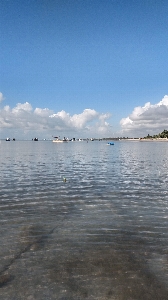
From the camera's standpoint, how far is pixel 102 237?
15328mm

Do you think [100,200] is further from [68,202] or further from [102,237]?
[102,237]

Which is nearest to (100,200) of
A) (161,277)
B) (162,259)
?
(162,259)

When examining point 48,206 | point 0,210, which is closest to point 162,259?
point 48,206

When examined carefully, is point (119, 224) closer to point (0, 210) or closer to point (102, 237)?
point (102, 237)

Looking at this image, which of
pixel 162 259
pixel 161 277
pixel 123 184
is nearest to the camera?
pixel 161 277

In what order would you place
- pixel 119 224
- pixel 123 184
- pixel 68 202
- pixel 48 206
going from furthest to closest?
1. pixel 123 184
2. pixel 68 202
3. pixel 48 206
4. pixel 119 224

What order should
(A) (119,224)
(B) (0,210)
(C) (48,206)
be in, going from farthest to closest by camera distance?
(C) (48,206)
(B) (0,210)
(A) (119,224)

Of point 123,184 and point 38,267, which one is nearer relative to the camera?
point 38,267

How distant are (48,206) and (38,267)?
11123mm

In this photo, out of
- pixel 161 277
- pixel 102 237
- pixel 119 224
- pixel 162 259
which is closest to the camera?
pixel 161 277

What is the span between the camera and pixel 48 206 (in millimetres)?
22562

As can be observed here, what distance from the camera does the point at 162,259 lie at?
12.3 m

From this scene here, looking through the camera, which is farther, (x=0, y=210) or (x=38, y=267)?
(x=0, y=210)

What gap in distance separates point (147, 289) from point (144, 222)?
8496mm
